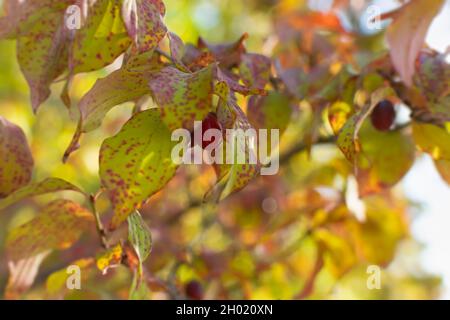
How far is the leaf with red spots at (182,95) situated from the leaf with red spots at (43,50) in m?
0.23

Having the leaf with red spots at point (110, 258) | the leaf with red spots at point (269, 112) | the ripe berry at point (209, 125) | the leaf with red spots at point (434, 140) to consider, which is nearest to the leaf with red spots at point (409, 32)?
the leaf with red spots at point (434, 140)

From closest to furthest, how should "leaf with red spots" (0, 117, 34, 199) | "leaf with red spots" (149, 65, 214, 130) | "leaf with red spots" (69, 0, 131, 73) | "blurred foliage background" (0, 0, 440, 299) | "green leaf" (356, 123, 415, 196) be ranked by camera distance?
"leaf with red spots" (149, 65, 214, 130)
"leaf with red spots" (69, 0, 131, 73)
"leaf with red spots" (0, 117, 34, 199)
"green leaf" (356, 123, 415, 196)
"blurred foliage background" (0, 0, 440, 299)

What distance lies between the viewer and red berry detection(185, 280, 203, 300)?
121cm

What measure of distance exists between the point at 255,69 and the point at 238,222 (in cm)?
98

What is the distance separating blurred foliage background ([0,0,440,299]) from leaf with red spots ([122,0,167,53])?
0.30 m

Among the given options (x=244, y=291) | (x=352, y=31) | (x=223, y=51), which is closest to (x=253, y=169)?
(x=223, y=51)

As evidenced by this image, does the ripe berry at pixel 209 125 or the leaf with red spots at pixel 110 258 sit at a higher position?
the ripe berry at pixel 209 125

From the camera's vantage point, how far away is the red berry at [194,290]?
121cm

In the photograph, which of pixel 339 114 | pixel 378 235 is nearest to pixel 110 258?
pixel 339 114

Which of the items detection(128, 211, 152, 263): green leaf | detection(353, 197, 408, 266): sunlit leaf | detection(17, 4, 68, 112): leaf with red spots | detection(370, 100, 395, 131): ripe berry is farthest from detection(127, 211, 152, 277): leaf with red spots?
detection(353, 197, 408, 266): sunlit leaf

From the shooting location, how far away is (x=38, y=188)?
86 cm

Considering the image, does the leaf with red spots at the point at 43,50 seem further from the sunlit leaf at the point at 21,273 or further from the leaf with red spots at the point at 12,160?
the sunlit leaf at the point at 21,273

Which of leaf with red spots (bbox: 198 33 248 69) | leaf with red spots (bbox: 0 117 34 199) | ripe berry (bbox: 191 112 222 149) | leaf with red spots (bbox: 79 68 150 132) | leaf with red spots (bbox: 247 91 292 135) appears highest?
leaf with red spots (bbox: 198 33 248 69)

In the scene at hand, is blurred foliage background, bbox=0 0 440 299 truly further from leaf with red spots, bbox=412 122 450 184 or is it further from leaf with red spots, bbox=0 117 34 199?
leaf with red spots, bbox=412 122 450 184
